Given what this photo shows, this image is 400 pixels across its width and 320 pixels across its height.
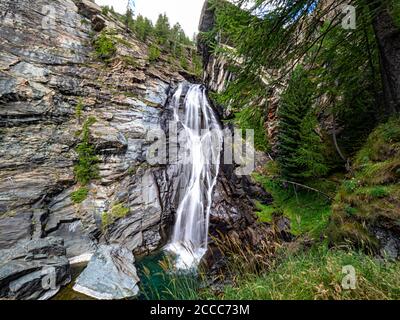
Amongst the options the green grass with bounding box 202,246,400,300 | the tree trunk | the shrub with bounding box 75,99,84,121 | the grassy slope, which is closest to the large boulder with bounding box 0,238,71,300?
the grassy slope

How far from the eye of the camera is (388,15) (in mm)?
3736

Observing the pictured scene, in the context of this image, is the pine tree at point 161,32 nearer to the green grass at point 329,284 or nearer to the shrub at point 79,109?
the shrub at point 79,109

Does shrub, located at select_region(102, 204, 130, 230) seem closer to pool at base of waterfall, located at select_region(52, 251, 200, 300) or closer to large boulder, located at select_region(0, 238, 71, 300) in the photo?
pool at base of waterfall, located at select_region(52, 251, 200, 300)

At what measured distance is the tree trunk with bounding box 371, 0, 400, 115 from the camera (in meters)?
3.69

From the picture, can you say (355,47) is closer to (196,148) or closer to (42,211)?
(196,148)

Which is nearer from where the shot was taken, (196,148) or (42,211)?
(42,211)

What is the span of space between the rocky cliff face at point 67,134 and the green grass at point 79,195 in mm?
181

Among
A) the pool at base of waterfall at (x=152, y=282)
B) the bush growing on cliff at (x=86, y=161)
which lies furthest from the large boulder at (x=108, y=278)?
the bush growing on cliff at (x=86, y=161)

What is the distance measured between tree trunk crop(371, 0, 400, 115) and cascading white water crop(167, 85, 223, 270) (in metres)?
7.57

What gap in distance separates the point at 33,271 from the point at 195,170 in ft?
28.1

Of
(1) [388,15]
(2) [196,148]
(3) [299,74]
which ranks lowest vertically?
(2) [196,148]

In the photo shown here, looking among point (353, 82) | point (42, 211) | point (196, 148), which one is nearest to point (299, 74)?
point (353, 82)
